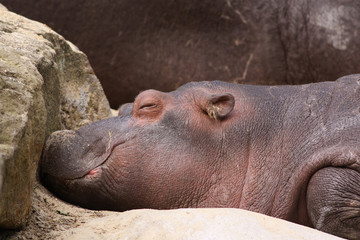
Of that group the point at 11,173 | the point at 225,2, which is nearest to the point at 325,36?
the point at 225,2

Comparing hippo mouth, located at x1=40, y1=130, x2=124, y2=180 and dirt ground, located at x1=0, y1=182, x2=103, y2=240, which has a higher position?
hippo mouth, located at x1=40, y1=130, x2=124, y2=180

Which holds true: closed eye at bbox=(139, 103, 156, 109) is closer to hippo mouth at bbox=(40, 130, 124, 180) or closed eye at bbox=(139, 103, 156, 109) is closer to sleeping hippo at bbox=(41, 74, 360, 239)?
sleeping hippo at bbox=(41, 74, 360, 239)

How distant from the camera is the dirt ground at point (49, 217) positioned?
2678mm

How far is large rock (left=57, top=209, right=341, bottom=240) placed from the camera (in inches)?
102

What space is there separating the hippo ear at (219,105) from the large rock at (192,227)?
94 centimetres

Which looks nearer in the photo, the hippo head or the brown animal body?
the hippo head

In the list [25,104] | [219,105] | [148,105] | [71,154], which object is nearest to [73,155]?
[71,154]

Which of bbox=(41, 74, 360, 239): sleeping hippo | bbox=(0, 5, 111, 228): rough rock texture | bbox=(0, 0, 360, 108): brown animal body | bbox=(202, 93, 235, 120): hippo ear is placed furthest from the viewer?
bbox=(0, 0, 360, 108): brown animal body

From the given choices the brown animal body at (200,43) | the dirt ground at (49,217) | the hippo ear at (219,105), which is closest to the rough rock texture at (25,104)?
the dirt ground at (49,217)

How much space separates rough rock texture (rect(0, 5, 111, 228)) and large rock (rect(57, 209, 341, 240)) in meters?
0.28

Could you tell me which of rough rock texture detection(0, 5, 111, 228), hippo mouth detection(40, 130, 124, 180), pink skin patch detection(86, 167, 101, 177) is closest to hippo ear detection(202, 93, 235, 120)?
hippo mouth detection(40, 130, 124, 180)

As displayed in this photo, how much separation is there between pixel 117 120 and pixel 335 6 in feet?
8.30

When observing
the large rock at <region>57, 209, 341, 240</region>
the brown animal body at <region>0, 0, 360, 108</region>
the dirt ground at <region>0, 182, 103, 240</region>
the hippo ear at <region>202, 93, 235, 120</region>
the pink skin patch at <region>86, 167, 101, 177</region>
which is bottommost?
the dirt ground at <region>0, 182, 103, 240</region>

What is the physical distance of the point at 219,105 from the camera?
3.78m
